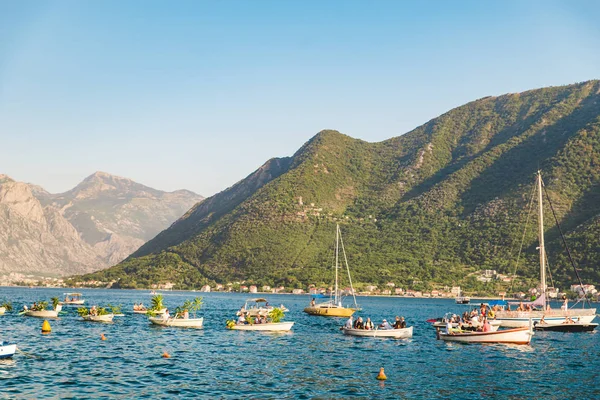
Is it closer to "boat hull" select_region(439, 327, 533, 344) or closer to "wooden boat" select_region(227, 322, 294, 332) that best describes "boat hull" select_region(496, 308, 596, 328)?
"boat hull" select_region(439, 327, 533, 344)

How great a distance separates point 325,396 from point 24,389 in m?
17.9

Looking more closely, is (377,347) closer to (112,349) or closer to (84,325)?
(112,349)

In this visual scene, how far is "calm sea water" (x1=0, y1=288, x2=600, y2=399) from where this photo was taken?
126ft

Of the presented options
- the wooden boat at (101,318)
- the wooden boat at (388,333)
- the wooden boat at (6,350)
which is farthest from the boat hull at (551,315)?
the wooden boat at (6,350)

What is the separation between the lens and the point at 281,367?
159ft

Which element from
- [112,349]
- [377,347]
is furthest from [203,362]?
[377,347]

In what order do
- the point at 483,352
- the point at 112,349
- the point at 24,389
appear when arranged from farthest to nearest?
the point at 483,352 → the point at 112,349 → the point at 24,389

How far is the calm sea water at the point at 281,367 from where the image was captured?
3847cm

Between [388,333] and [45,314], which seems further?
[45,314]

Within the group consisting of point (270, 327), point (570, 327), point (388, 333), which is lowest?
point (570, 327)

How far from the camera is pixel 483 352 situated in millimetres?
61688

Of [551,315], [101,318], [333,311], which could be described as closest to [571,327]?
[551,315]

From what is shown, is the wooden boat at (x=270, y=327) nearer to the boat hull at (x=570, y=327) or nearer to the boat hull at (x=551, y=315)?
the boat hull at (x=551, y=315)

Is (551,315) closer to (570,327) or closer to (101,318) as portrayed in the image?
(570,327)
